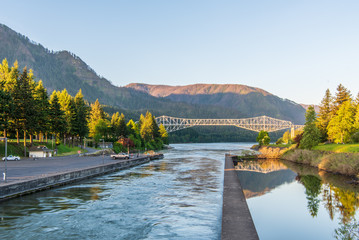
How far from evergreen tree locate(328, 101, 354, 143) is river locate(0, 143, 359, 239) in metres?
38.1

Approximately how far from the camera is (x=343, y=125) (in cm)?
6519

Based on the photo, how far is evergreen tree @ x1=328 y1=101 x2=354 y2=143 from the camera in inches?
2551

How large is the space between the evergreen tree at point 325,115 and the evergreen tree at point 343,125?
864 centimetres

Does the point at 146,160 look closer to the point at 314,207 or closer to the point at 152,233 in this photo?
the point at 314,207

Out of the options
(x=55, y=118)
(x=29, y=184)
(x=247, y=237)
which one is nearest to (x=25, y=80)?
(x=55, y=118)

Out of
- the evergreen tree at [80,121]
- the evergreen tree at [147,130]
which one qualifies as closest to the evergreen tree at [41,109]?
the evergreen tree at [80,121]

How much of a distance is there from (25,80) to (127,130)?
2154 inches

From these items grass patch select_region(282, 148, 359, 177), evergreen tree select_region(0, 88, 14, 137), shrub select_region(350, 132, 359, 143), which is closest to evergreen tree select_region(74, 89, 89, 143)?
evergreen tree select_region(0, 88, 14, 137)

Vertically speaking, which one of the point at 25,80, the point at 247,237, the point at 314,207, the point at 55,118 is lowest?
the point at 314,207

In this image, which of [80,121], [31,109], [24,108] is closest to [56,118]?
[31,109]

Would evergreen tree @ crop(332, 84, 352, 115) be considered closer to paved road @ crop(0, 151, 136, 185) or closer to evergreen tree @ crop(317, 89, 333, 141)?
evergreen tree @ crop(317, 89, 333, 141)

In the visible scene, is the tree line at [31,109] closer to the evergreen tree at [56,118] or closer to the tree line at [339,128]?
the evergreen tree at [56,118]

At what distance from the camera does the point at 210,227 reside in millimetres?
15859

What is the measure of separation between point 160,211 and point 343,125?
5830cm
